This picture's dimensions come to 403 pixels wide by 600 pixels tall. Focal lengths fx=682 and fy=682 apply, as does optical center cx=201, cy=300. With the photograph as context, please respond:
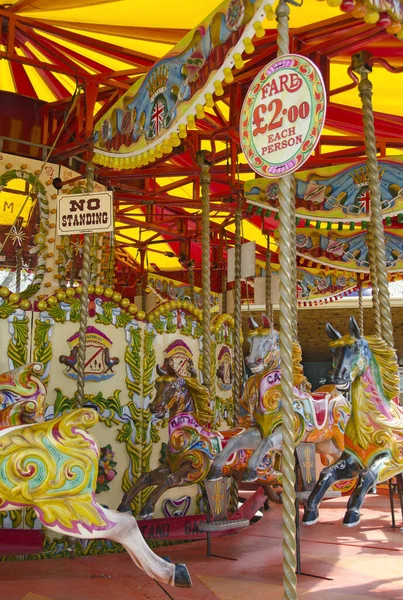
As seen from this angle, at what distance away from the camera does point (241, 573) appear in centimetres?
480

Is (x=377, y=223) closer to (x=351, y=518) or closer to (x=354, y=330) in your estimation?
(x=354, y=330)

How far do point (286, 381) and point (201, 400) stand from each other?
2649mm

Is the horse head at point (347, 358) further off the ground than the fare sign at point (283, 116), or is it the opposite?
the fare sign at point (283, 116)

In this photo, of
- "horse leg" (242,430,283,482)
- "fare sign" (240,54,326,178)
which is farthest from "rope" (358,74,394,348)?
"fare sign" (240,54,326,178)

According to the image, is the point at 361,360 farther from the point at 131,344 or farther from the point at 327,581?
the point at 131,344

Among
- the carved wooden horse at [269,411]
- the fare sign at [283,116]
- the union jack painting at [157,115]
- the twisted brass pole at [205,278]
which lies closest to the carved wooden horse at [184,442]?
the carved wooden horse at [269,411]

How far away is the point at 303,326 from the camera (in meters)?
18.8

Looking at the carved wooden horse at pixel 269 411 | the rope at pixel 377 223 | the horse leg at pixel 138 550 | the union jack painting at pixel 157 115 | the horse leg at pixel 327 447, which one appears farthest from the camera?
the horse leg at pixel 327 447

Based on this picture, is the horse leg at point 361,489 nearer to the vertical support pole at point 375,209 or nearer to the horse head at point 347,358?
the horse head at point 347,358

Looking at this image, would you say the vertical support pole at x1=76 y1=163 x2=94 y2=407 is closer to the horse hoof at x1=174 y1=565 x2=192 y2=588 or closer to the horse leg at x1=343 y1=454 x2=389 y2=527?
the horse hoof at x1=174 y1=565 x2=192 y2=588

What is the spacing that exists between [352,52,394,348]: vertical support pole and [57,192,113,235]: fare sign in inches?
74.4

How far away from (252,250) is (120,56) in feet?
7.71

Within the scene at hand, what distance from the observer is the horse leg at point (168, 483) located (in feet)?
16.8

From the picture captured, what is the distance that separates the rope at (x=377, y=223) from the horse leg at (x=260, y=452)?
1.06m
